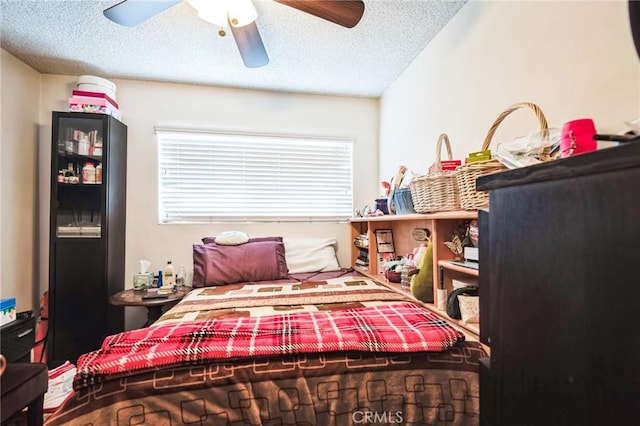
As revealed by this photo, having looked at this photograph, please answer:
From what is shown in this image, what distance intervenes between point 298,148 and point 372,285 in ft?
4.91

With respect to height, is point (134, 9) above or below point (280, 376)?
above

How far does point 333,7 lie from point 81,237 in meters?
2.30

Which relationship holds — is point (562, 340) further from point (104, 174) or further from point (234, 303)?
point (104, 174)


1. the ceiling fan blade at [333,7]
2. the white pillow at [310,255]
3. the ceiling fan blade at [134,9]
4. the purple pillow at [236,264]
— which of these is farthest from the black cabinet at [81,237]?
the ceiling fan blade at [333,7]

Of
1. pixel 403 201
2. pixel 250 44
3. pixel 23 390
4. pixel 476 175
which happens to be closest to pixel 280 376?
pixel 23 390

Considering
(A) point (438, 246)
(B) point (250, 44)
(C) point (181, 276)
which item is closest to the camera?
(A) point (438, 246)

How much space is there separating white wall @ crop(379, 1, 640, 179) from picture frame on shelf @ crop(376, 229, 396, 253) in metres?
0.54

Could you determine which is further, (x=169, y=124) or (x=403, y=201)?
(x=169, y=124)

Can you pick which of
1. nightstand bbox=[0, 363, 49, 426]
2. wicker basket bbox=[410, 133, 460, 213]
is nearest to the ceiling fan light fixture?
wicker basket bbox=[410, 133, 460, 213]

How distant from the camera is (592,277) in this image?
1.14 feet

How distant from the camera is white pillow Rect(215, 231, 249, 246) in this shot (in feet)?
7.71

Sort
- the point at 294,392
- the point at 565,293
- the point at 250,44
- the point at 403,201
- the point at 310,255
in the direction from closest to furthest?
the point at 565,293
the point at 294,392
the point at 250,44
the point at 403,201
the point at 310,255

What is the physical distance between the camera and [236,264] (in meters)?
2.24

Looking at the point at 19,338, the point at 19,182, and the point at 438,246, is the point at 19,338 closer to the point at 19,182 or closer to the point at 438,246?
the point at 19,182
